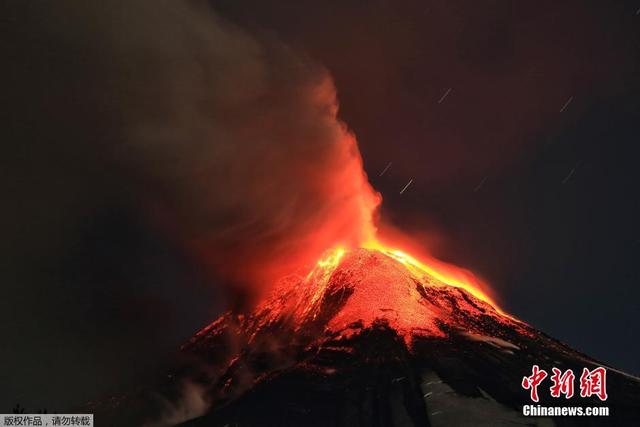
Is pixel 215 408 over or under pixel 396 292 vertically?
under

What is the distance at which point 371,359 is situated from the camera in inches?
3748

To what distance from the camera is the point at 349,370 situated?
305 ft

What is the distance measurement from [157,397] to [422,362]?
4448cm

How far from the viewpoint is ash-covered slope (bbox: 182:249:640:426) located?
271ft

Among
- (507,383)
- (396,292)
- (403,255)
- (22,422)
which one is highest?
(403,255)

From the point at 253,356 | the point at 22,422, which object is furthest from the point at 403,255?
the point at 22,422

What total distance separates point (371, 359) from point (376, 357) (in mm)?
752

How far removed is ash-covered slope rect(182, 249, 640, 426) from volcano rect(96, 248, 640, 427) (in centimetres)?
21

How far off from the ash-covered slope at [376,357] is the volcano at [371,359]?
0.67 feet

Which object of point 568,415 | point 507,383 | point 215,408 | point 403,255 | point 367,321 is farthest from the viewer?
point 403,255

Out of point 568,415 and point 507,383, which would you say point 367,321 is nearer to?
point 507,383
